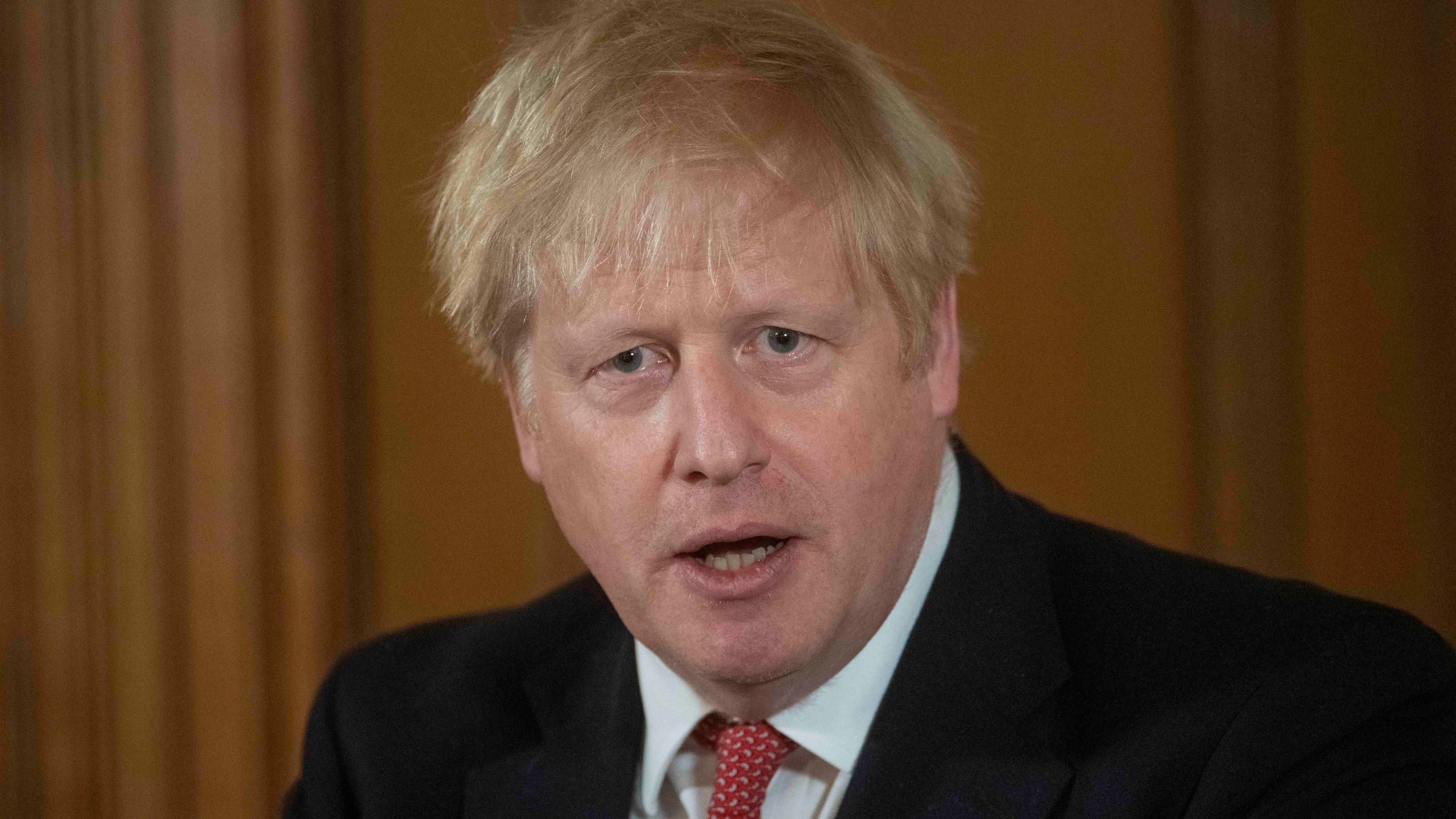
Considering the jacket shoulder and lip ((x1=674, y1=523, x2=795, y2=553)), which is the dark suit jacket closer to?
the jacket shoulder

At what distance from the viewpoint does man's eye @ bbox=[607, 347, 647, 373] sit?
3.68ft

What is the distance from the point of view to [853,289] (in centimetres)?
112

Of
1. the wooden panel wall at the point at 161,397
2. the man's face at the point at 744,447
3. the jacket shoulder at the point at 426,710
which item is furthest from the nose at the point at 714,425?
the wooden panel wall at the point at 161,397

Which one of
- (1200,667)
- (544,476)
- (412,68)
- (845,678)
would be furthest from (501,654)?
(412,68)

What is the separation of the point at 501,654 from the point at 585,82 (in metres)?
0.66

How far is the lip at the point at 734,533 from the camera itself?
3.51ft

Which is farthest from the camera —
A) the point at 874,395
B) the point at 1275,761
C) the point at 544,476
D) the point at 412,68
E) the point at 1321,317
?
the point at 412,68

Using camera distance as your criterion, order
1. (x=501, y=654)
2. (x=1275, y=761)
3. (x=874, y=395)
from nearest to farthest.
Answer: (x=1275, y=761)
(x=874, y=395)
(x=501, y=654)

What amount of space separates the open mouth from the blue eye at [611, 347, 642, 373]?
0.17 m

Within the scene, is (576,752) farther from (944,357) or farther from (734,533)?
(944,357)

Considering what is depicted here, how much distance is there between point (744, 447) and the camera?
1051 millimetres

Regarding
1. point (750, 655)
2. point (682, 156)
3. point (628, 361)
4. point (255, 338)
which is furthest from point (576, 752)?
point (255, 338)

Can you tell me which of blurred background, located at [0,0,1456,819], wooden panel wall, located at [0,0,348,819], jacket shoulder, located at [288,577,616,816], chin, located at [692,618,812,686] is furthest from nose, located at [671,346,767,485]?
wooden panel wall, located at [0,0,348,819]

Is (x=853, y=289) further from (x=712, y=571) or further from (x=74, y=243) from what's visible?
(x=74, y=243)
